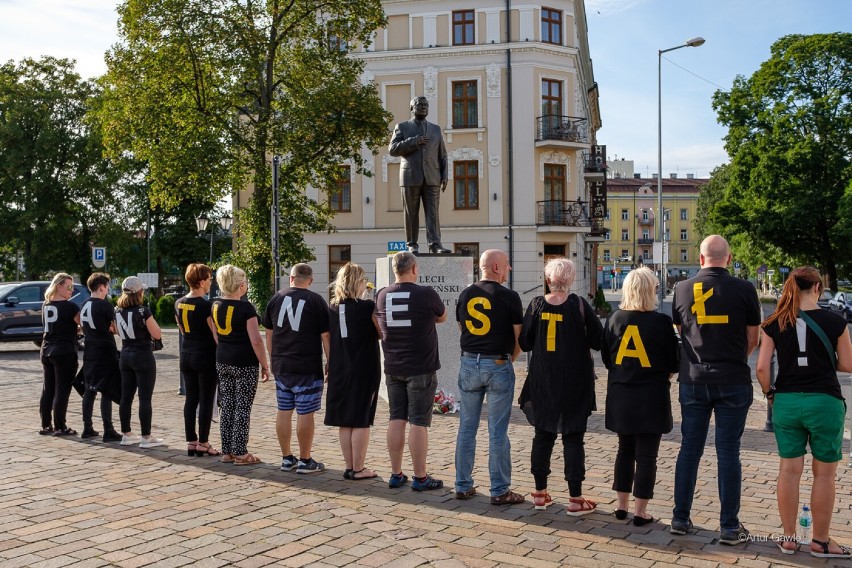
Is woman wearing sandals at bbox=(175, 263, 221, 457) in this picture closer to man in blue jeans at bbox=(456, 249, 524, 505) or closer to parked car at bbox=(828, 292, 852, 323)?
man in blue jeans at bbox=(456, 249, 524, 505)

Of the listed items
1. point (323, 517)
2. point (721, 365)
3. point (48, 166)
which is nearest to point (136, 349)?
point (323, 517)

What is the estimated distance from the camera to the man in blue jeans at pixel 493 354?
629 cm

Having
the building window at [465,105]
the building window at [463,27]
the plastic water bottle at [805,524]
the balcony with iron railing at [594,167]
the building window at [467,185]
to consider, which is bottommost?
the plastic water bottle at [805,524]

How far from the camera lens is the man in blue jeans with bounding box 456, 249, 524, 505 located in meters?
6.29

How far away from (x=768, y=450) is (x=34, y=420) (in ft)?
28.0

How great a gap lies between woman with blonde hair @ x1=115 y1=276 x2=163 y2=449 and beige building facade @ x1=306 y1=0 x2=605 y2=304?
26.6 meters

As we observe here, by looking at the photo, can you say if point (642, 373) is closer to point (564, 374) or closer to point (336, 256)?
point (564, 374)

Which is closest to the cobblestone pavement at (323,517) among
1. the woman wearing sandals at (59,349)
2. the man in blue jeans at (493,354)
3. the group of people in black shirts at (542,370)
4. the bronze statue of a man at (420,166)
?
the group of people in black shirts at (542,370)

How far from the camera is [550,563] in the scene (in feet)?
16.2

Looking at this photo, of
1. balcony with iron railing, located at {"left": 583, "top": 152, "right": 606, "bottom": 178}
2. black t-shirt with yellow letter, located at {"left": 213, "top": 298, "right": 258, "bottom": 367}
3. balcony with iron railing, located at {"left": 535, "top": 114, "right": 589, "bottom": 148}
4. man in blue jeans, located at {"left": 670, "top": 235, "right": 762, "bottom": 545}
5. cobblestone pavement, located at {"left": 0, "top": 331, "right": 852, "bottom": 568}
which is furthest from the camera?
balcony with iron railing, located at {"left": 583, "top": 152, "right": 606, "bottom": 178}

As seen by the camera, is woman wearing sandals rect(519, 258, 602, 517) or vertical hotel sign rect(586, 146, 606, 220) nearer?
woman wearing sandals rect(519, 258, 602, 517)

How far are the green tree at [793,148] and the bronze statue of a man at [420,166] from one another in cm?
3193

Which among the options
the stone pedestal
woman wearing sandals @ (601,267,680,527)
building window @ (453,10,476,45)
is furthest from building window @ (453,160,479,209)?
woman wearing sandals @ (601,267,680,527)

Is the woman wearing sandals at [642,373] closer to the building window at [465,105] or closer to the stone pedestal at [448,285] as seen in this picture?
the stone pedestal at [448,285]
